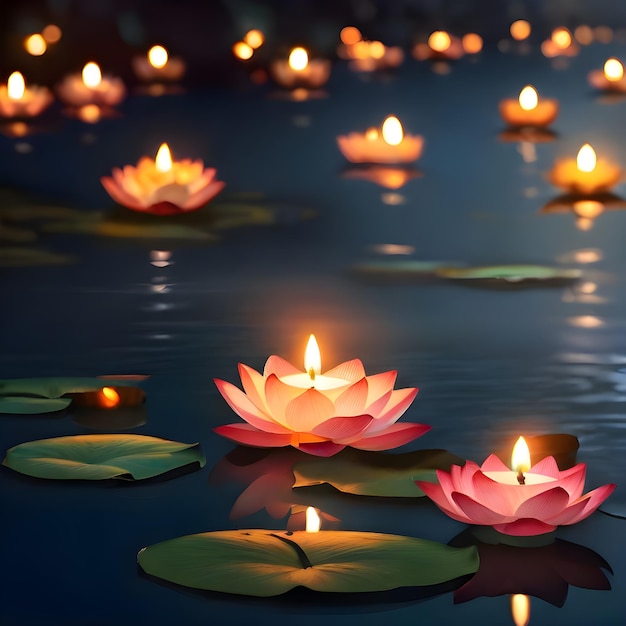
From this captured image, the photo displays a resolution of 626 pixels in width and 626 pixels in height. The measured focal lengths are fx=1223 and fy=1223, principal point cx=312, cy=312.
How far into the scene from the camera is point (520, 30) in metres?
6.65

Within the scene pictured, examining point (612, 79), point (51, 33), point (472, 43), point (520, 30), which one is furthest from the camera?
point (520, 30)

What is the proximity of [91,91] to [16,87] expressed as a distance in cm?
37

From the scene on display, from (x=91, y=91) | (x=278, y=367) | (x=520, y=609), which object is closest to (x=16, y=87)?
(x=91, y=91)

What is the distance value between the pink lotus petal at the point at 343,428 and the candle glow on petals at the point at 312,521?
0.12 metres

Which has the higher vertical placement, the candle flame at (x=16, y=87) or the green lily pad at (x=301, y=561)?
the candle flame at (x=16, y=87)

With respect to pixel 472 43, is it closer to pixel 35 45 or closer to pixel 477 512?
pixel 35 45

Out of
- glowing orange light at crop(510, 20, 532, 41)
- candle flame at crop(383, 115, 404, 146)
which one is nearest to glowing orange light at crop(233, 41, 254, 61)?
glowing orange light at crop(510, 20, 532, 41)

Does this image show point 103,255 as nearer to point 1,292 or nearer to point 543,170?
point 1,292

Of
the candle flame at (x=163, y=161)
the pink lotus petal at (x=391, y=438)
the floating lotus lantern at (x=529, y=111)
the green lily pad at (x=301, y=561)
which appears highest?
the floating lotus lantern at (x=529, y=111)

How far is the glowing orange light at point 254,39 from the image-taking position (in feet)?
19.5

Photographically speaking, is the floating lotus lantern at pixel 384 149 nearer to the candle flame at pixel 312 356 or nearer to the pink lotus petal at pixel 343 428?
the candle flame at pixel 312 356

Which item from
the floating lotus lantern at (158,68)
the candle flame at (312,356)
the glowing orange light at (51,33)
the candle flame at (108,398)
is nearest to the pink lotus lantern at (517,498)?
the candle flame at (312,356)

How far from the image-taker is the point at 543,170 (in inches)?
140

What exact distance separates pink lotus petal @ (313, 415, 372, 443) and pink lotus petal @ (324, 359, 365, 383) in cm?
10
